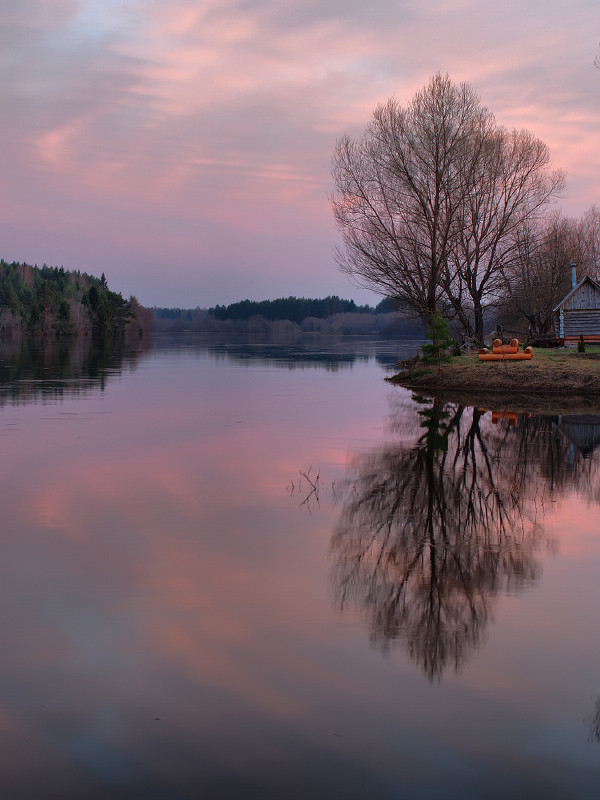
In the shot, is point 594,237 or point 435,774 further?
point 594,237

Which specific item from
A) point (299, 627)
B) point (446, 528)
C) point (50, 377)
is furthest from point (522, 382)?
point (299, 627)

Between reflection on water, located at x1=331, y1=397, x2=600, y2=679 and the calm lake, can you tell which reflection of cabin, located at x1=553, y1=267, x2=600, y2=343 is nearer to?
reflection on water, located at x1=331, y1=397, x2=600, y2=679

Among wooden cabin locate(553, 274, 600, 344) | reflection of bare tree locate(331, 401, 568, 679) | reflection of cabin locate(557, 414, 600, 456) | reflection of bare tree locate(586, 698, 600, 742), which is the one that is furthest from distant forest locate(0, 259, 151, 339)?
reflection of bare tree locate(586, 698, 600, 742)

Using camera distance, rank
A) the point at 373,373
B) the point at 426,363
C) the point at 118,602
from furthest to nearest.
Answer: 1. the point at 373,373
2. the point at 426,363
3. the point at 118,602

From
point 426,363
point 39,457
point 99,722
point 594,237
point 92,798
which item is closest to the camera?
point 92,798

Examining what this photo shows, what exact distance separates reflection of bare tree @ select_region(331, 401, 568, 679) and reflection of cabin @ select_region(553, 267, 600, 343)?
97.1ft

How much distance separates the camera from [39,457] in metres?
16.9

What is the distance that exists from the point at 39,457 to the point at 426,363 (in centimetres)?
2591

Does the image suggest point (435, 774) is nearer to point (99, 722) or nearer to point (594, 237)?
point (99, 722)

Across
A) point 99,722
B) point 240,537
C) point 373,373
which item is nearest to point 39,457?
point 240,537

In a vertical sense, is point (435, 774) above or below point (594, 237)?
below

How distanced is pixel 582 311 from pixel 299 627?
141 feet

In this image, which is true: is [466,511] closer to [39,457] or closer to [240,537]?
[240,537]

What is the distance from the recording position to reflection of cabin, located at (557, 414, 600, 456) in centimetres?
1878
